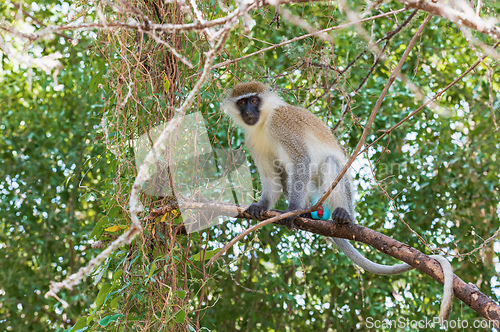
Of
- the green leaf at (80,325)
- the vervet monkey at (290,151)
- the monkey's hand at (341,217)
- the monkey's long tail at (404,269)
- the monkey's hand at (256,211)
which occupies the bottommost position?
the green leaf at (80,325)

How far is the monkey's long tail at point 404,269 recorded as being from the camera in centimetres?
219

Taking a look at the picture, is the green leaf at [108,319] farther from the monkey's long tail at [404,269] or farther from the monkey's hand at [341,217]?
the monkey's long tail at [404,269]

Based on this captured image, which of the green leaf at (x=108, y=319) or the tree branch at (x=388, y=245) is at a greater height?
the tree branch at (x=388, y=245)

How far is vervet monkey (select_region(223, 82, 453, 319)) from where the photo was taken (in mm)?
3855

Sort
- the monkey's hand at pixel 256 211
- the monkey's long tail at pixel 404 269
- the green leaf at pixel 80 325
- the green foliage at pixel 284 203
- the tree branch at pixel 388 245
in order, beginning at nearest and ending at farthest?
1. the monkey's long tail at pixel 404 269
2. the tree branch at pixel 388 245
3. the green leaf at pixel 80 325
4. the monkey's hand at pixel 256 211
5. the green foliage at pixel 284 203

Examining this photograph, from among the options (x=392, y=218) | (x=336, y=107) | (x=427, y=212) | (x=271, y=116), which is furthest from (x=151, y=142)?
(x=427, y=212)

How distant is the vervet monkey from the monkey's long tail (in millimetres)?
13

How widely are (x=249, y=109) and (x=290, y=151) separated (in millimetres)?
513

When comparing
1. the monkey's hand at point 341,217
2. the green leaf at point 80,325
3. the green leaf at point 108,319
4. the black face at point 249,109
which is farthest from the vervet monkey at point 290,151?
the green leaf at point 80,325

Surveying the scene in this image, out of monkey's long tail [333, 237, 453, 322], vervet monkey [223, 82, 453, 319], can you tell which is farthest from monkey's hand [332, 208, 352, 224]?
monkey's long tail [333, 237, 453, 322]

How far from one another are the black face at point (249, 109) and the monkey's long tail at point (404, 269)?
1.29 m

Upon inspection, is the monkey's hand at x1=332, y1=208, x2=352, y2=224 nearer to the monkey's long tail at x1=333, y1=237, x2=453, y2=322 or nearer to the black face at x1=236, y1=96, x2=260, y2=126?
the monkey's long tail at x1=333, y1=237, x2=453, y2=322

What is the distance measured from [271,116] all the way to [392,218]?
1.98m

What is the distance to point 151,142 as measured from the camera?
296cm
